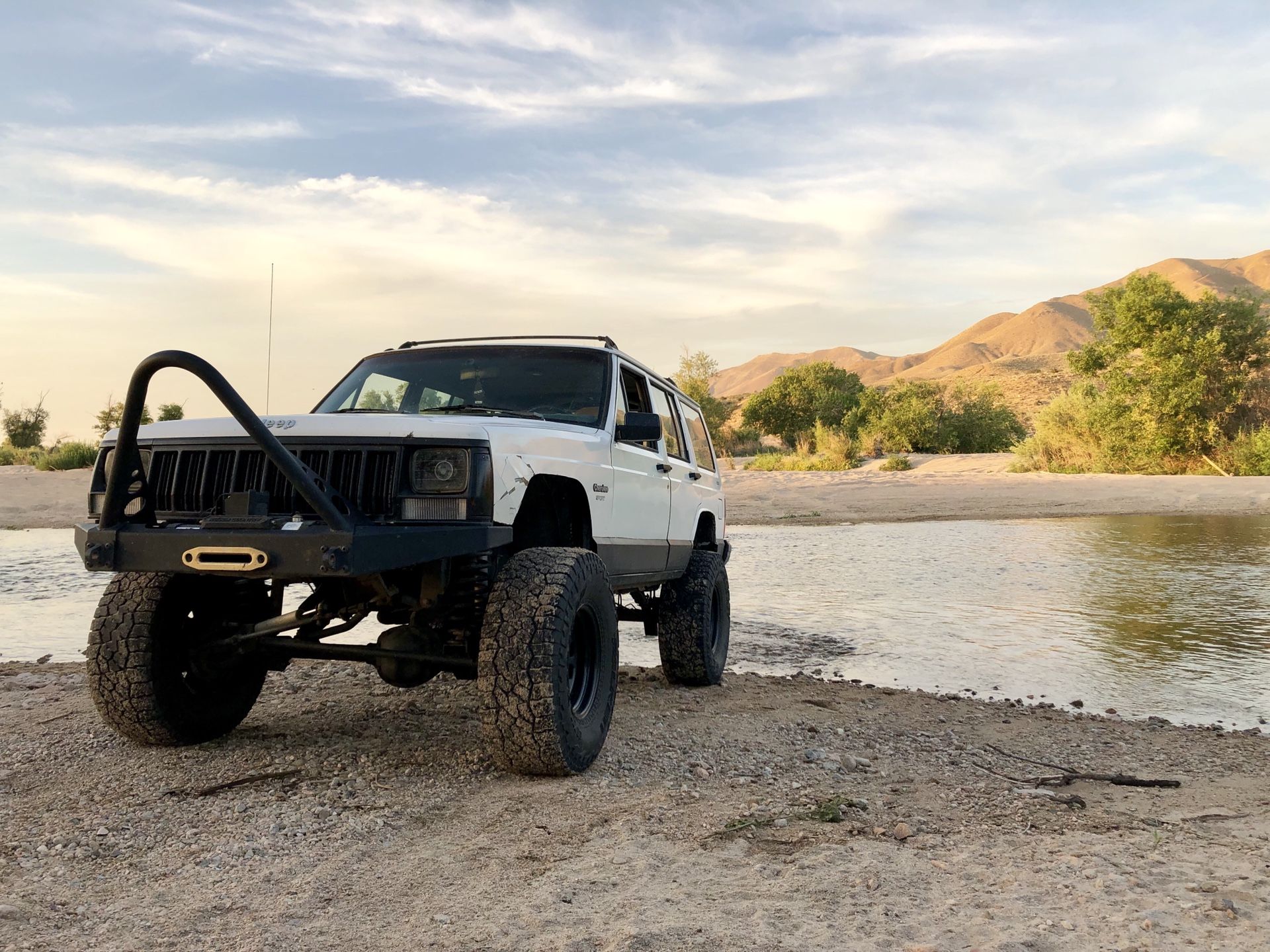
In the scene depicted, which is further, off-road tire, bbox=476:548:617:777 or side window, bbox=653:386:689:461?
side window, bbox=653:386:689:461

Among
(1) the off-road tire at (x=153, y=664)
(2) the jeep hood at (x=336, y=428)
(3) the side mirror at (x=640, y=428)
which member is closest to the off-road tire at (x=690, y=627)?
(3) the side mirror at (x=640, y=428)

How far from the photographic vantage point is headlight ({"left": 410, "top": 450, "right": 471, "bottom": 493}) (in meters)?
4.02

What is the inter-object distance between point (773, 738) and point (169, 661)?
299 centimetres

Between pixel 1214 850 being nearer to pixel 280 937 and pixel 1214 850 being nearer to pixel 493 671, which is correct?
pixel 493 671

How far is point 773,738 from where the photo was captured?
5.24 m

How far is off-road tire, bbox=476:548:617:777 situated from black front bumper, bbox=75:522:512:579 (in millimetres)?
255

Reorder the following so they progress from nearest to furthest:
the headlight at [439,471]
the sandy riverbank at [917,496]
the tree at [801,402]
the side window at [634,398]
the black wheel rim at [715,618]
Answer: the headlight at [439,471]
the side window at [634,398]
the black wheel rim at [715,618]
the sandy riverbank at [917,496]
the tree at [801,402]

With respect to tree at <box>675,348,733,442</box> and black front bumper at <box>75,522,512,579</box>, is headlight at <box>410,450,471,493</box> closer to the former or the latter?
black front bumper at <box>75,522,512,579</box>

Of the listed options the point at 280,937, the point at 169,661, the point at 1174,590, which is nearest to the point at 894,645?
the point at 1174,590

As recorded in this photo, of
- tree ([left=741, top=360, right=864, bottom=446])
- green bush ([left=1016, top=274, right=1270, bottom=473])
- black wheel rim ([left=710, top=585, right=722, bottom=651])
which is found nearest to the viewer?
black wheel rim ([left=710, top=585, right=722, bottom=651])

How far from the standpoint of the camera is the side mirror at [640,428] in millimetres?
5301

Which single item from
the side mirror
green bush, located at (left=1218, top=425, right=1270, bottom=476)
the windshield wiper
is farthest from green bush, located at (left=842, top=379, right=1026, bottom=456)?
the windshield wiper

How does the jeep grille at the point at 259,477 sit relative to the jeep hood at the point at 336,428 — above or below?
below

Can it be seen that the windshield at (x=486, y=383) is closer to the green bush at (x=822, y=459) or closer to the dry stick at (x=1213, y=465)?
the green bush at (x=822, y=459)
